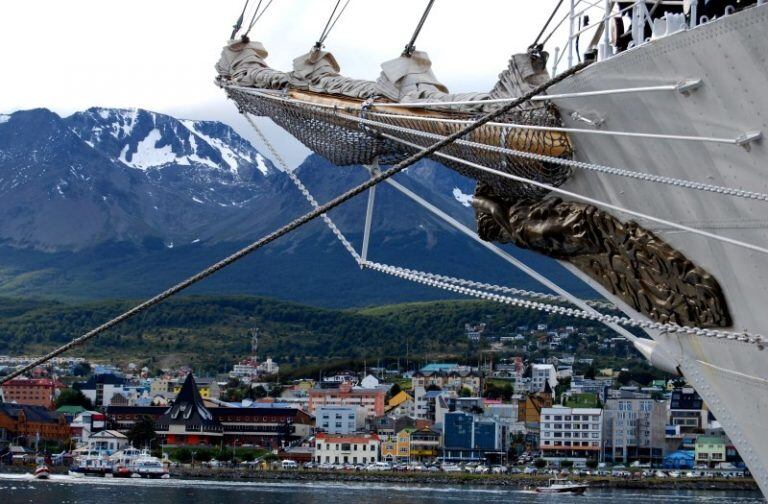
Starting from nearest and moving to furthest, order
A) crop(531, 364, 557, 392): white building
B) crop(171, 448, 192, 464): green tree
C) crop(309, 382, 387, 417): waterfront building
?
crop(171, 448, 192, 464): green tree < crop(309, 382, 387, 417): waterfront building < crop(531, 364, 557, 392): white building

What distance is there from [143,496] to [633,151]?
56465mm

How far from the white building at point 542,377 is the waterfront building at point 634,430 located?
22.6 metres

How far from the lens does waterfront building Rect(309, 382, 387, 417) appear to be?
122188 millimetres

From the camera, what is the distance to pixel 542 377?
131 m

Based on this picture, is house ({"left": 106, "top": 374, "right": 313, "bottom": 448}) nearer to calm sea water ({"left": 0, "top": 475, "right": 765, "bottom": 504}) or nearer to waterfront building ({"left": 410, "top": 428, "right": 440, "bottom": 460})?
waterfront building ({"left": 410, "top": 428, "right": 440, "bottom": 460})

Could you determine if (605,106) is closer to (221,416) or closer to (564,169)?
(564,169)

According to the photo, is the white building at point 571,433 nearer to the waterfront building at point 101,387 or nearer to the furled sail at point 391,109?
the waterfront building at point 101,387

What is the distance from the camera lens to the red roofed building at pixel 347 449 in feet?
330

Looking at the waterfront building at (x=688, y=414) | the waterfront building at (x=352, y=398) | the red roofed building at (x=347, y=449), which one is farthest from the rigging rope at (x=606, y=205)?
the waterfront building at (x=352, y=398)

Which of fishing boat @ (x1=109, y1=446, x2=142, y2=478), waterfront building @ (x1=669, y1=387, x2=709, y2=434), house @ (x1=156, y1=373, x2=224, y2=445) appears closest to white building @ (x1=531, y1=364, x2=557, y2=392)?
waterfront building @ (x1=669, y1=387, x2=709, y2=434)

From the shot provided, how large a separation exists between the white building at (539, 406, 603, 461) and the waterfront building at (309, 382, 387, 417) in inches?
851

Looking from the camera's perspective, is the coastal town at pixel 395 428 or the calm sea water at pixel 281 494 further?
the coastal town at pixel 395 428

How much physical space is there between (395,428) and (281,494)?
40.0 meters

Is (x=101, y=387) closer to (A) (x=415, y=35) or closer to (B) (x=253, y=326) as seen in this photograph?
(B) (x=253, y=326)
